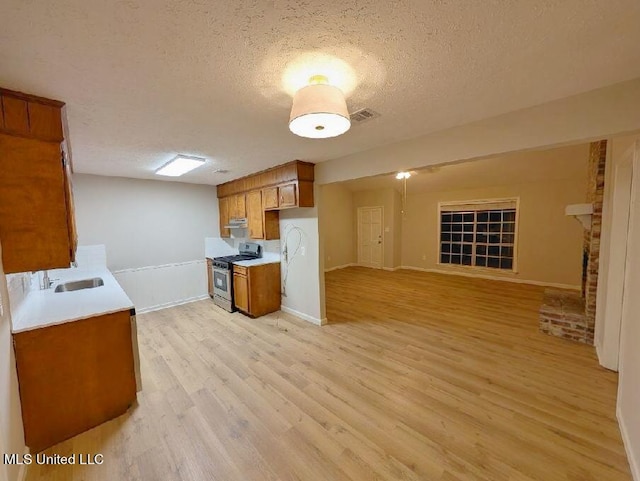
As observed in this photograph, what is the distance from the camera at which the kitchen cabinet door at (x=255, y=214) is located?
14.1 feet

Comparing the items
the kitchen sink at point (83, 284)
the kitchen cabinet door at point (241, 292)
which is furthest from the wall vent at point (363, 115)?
the kitchen sink at point (83, 284)

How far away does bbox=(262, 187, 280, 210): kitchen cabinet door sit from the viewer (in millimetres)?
3925

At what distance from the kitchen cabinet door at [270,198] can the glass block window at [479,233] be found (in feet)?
16.5

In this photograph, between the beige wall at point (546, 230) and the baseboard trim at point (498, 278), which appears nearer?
the beige wall at point (546, 230)

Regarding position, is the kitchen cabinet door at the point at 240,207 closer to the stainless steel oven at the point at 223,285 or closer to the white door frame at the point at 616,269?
the stainless steel oven at the point at 223,285

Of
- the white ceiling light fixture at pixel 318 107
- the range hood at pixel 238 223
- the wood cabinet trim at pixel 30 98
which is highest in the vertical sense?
the wood cabinet trim at pixel 30 98

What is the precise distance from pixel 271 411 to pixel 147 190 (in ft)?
13.9

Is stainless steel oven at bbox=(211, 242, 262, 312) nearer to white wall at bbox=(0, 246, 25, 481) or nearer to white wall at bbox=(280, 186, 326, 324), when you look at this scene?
white wall at bbox=(280, 186, 326, 324)

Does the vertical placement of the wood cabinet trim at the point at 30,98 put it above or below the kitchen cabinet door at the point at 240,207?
above

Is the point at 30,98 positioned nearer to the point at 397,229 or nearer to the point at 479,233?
the point at 397,229

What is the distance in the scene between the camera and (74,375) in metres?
1.93

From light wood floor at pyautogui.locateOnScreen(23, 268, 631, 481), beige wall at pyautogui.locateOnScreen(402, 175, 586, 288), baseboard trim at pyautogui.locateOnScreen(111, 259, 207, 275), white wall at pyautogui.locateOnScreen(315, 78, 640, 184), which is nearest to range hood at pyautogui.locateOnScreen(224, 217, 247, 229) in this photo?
baseboard trim at pyautogui.locateOnScreen(111, 259, 207, 275)

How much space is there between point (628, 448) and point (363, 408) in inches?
66.9

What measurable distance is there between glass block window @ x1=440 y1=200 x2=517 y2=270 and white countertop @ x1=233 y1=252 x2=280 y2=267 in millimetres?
4884
